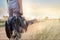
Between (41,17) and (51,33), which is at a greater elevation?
(41,17)

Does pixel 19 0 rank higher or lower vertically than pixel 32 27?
higher

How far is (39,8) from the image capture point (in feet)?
4.49

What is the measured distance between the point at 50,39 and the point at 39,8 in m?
0.29

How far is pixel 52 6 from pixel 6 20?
42 cm

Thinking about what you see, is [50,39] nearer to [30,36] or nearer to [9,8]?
[30,36]

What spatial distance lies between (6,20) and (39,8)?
0.31 meters

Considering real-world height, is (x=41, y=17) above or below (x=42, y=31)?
above

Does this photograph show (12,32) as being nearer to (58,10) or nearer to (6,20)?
(6,20)

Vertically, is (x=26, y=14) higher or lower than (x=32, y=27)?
higher

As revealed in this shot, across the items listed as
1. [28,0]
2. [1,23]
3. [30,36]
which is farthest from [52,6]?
[1,23]

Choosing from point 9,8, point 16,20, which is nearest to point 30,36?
point 16,20

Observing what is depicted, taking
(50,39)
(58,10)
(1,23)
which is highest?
(58,10)

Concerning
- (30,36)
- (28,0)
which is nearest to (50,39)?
(30,36)

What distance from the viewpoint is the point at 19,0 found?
1368mm
